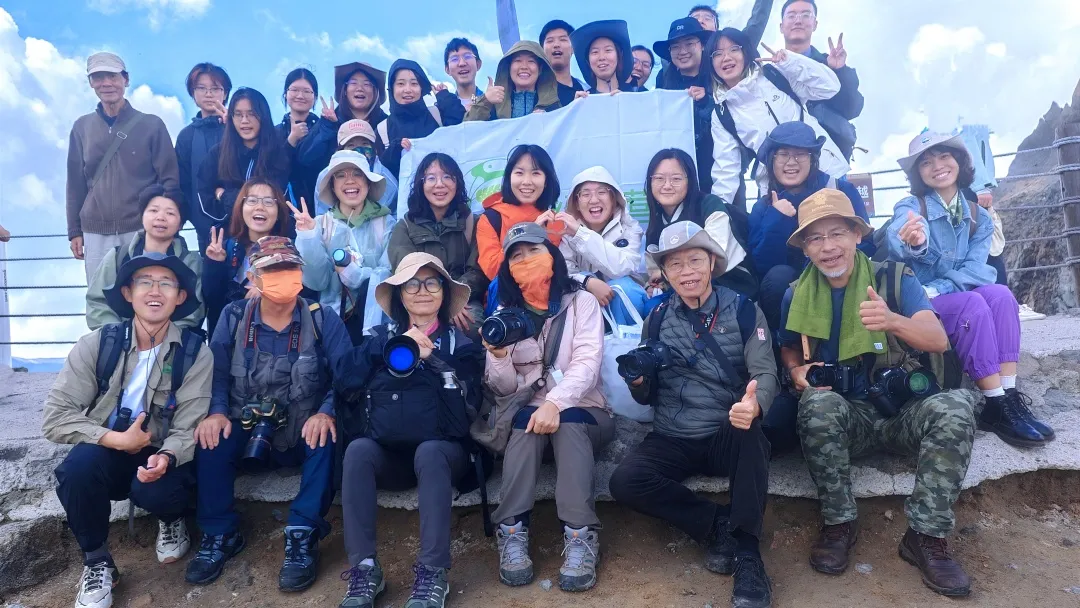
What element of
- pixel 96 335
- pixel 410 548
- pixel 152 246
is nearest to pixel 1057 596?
pixel 410 548

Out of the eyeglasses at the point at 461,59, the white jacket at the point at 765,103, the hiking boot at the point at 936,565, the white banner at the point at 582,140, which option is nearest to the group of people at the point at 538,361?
the hiking boot at the point at 936,565

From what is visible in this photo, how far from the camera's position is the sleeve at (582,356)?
12.7 feet

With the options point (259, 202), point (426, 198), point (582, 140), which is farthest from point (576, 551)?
point (582, 140)

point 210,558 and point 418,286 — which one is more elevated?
point 418,286

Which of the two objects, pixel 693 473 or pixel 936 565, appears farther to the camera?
pixel 693 473

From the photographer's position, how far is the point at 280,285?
423 centimetres

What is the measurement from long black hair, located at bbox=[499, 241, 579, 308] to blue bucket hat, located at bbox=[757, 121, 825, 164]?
188cm

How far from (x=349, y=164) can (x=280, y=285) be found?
1.56 m

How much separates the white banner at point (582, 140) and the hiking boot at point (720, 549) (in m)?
2.76

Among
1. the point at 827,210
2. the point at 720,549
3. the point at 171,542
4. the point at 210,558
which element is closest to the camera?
the point at 720,549

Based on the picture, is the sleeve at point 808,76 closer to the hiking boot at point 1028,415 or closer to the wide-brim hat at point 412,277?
Answer: the hiking boot at point 1028,415

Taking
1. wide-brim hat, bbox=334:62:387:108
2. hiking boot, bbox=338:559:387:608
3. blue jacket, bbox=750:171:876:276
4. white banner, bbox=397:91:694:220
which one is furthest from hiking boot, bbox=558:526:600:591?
wide-brim hat, bbox=334:62:387:108

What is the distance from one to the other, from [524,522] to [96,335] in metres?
2.81

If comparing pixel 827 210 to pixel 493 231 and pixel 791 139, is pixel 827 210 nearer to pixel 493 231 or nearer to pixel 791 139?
pixel 791 139
